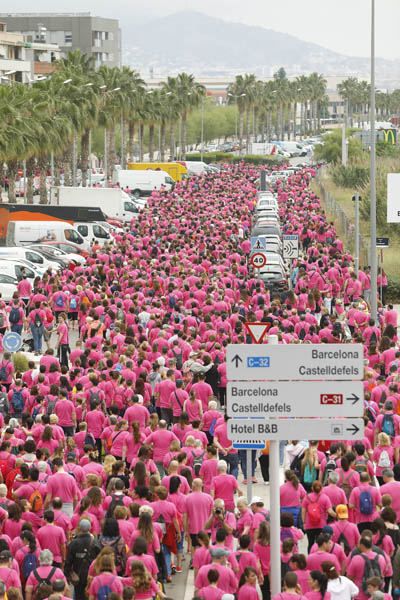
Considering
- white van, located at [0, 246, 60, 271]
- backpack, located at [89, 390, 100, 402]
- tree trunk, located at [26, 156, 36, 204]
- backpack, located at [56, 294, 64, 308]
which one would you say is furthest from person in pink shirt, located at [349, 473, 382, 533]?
tree trunk, located at [26, 156, 36, 204]

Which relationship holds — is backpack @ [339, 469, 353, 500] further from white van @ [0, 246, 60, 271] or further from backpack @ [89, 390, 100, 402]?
white van @ [0, 246, 60, 271]

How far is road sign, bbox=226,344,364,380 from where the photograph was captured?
8.73 metres

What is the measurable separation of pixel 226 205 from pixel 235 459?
35.2m

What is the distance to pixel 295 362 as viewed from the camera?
29.1 ft

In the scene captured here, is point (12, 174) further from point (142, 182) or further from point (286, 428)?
point (286, 428)

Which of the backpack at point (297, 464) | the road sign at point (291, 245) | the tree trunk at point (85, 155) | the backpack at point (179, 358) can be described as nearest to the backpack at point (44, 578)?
the backpack at point (297, 464)

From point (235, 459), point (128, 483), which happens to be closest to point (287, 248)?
point (235, 459)

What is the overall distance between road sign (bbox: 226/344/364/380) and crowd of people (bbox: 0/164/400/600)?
1560 millimetres

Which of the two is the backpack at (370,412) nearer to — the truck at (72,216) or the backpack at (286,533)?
the backpack at (286,533)

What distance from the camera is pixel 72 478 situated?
12.2 metres

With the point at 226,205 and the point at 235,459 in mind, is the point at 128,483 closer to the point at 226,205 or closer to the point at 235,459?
the point at 235,459

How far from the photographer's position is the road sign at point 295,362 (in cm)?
873

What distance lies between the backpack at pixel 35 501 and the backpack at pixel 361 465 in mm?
3399

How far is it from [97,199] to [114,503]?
38.8 m
